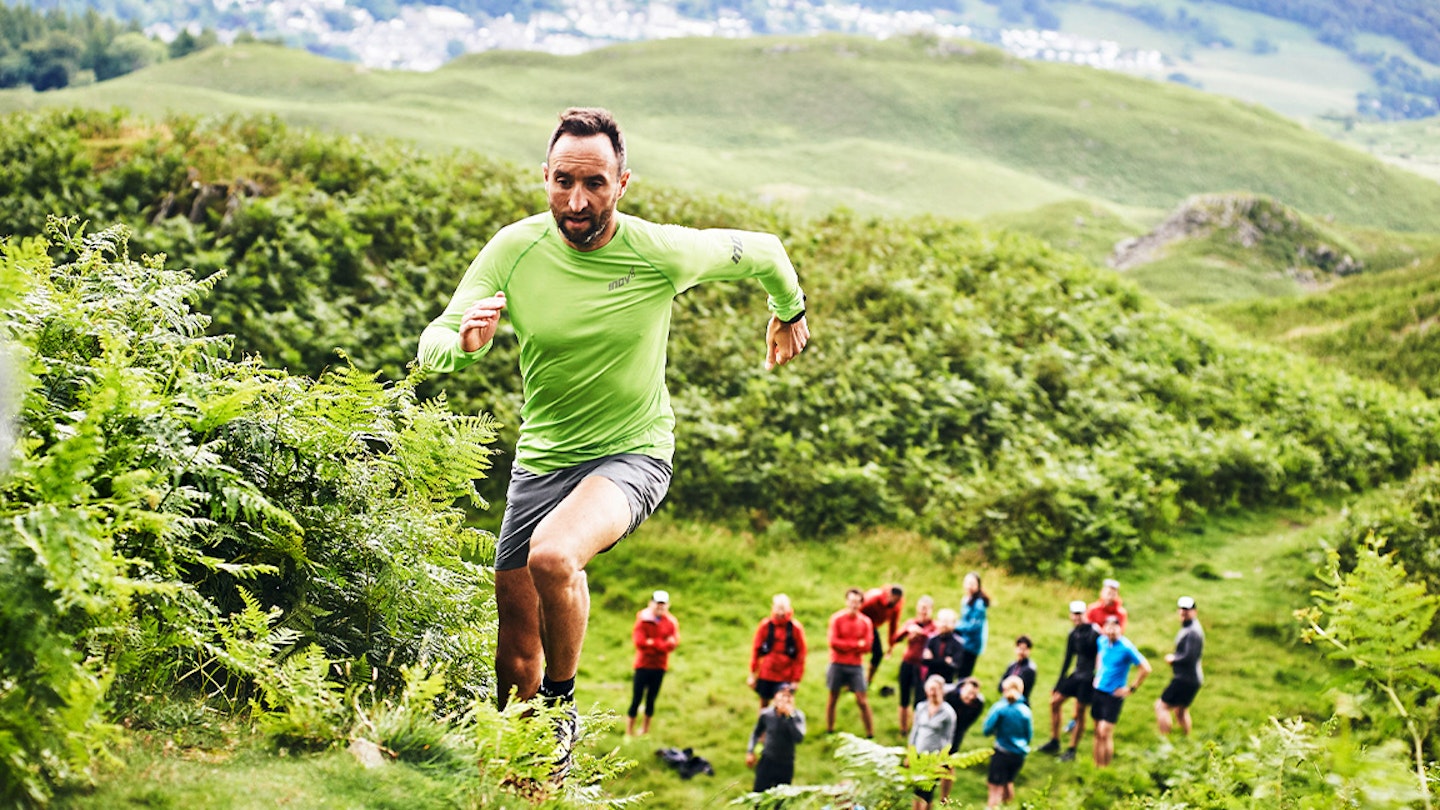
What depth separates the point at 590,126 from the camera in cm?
594

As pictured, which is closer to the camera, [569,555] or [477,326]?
[477,326]

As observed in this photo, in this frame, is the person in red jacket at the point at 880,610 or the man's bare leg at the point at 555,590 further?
the person in red jacket at the point at 880,610

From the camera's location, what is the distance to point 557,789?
5.01 metres

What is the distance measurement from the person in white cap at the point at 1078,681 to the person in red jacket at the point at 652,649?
18.6ft

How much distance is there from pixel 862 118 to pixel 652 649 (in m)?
110

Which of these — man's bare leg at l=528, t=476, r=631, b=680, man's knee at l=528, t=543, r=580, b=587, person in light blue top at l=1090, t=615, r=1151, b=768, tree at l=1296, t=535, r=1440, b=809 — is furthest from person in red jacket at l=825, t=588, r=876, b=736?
tree at l=1296, t=535, r=1440, b=809

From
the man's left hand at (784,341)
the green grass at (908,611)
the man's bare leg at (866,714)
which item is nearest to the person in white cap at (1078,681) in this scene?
the green grass at (908,611)

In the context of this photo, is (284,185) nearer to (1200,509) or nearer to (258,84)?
(1200,509)

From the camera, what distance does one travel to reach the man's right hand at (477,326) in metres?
5.42

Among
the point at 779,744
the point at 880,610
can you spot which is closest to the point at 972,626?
the point at 880,610

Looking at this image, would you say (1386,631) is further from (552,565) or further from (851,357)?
(851,357)

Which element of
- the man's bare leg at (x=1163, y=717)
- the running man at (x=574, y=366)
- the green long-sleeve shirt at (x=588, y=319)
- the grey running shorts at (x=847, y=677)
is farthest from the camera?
the grey running shorts at (x=847, y=677)

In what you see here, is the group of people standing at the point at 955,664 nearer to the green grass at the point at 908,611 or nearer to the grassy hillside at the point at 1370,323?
the green grass at the point at 908,611

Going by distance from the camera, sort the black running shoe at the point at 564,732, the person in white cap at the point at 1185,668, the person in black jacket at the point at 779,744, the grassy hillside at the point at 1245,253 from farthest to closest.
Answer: the grassy hillside at the point at 1245,253
the person in white cap at the point at 1185,668
the person in black jacket at the point at 779,744
the black running shoe at the point at 564,732
